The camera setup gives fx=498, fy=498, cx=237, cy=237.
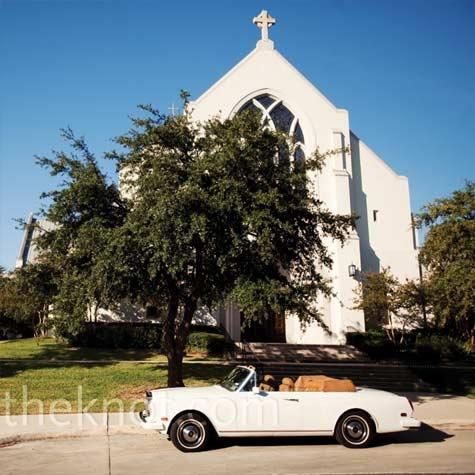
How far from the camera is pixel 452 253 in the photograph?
18.4 metres

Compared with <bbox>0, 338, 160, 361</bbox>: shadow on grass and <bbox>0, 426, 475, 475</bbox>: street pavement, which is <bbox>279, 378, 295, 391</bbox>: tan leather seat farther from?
<bbox>0, 338, 160, 361</bbox>: shadow on grass

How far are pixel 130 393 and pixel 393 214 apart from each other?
1865 cm

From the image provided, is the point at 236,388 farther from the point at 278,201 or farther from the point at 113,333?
the point at 113,333

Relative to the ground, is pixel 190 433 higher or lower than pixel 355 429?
higher

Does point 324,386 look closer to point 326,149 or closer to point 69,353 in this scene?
point 69,353

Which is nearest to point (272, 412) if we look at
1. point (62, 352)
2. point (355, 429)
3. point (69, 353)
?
point (355, 429)

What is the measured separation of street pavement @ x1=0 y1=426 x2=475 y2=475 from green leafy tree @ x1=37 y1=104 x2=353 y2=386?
10.4 feet

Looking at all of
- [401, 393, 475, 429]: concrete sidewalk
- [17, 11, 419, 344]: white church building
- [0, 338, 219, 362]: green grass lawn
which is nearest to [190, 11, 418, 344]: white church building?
[17, 11, 419, 344]: white church building

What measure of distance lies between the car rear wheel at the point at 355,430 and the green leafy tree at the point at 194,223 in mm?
2952

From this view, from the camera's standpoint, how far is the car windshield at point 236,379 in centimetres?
833

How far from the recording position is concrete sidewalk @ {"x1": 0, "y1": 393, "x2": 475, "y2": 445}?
8781 millimetres

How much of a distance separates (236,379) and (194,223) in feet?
10.9

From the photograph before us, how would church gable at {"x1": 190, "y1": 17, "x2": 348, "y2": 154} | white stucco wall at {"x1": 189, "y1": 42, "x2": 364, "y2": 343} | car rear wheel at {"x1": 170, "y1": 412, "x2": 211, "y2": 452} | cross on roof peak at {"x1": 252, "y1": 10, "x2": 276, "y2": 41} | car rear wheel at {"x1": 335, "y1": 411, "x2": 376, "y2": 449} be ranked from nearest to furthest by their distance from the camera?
car rear wheel at {"x1": 170, "y1": 412, "x2": 211, "y2": 452} < car rear wheel at {"x1": 335, "y1": 411, "x2": 376, "y2": 449} < white stucco wall at {"x1": 189, "y1": 42, "x2": 364, "y2": 343} < church gable at {"x1": 190, "y1": 17, "x2": 348, "y2": 154} < cross on roof peak at {"x1": 252, "y1": 10, "x2": 276, "y2": 41}

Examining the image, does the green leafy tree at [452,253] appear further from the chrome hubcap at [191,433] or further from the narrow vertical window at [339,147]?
the chrome hubcap at [191,433]
